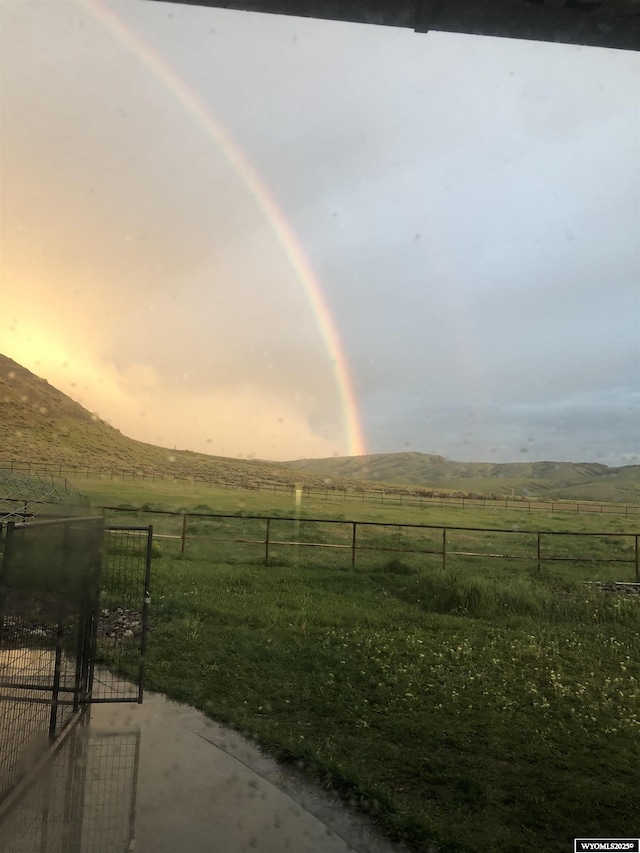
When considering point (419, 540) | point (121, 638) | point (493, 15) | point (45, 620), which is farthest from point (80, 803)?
point (419, 540)

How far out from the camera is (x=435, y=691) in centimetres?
544

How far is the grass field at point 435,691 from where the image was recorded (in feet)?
11.4

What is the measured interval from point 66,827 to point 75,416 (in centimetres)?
5426

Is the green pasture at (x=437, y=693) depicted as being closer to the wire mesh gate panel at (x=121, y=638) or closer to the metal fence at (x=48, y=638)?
the wire mesh gate panel at (x=121, y=638)

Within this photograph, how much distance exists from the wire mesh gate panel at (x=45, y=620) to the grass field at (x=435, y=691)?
94 centimetres

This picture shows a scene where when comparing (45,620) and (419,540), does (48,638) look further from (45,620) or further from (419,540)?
(419,540)

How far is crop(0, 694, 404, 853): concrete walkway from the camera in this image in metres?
2.89

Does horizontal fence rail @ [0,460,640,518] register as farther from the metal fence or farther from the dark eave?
the dark eave

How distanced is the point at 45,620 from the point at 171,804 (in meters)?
2.17

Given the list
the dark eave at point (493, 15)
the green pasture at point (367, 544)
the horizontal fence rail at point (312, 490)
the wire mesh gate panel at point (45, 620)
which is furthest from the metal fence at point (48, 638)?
the horizontal fence rail at point (312, 490)

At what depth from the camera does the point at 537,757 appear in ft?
13.7

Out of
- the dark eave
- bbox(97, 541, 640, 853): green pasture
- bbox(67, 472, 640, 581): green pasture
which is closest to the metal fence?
bbox(97, 541, 640, 853): green pasture

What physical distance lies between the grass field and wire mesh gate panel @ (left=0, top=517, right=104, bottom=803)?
94 cm

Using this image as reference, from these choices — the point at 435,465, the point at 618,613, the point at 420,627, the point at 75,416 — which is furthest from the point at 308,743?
the point at 435,465
